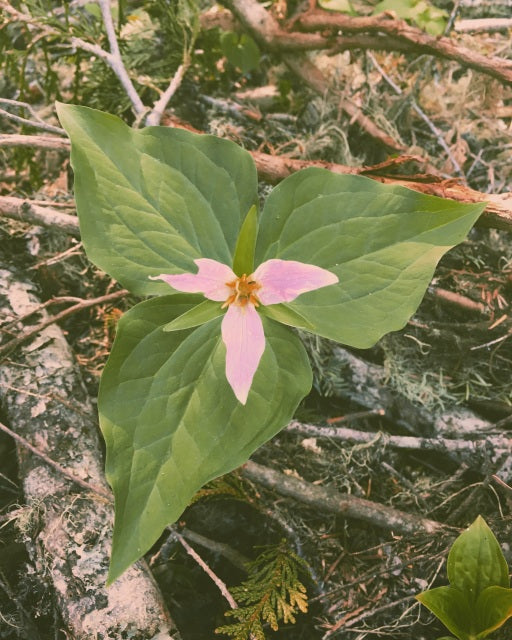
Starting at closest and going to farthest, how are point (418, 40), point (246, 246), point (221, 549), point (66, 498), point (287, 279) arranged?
point (287, 279), point (246, 246), point (66, 498), point (221, 549), point (418, 40)

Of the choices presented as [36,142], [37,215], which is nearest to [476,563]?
[37,215]

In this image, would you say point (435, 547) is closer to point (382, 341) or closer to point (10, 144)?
point (382, 341)

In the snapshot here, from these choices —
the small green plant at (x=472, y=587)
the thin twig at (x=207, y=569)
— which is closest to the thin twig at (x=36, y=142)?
the thin twig at (x=207, y=569)

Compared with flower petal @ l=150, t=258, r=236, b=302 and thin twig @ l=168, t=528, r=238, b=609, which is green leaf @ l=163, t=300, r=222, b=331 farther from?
thin twig @ l=168, t=528, r=238, b=609

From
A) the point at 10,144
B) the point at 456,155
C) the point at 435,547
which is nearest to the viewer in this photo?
the point at 435,547

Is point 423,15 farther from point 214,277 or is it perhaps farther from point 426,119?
point 214,277

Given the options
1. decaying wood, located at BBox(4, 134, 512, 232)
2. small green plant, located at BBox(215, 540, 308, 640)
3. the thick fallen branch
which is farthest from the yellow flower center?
the thick fallen branch

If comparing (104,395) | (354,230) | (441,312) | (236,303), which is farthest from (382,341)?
(104,395)
